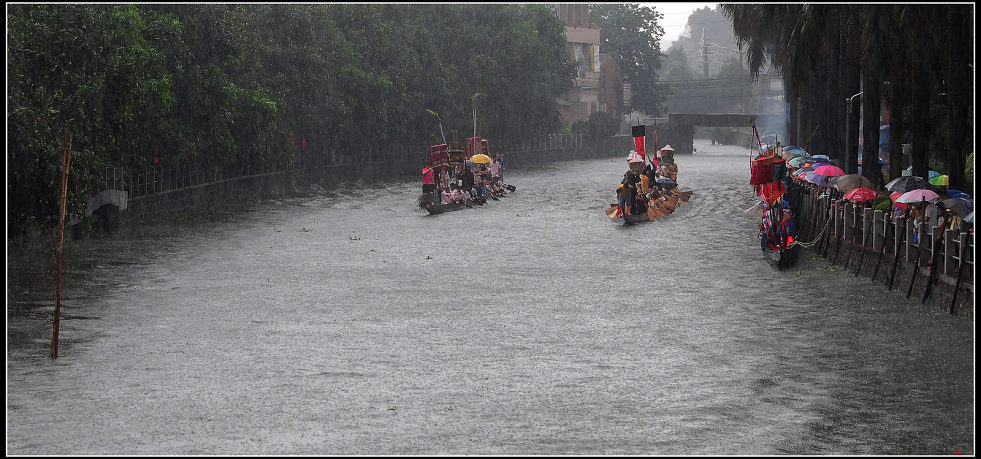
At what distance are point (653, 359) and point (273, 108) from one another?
29.2 m

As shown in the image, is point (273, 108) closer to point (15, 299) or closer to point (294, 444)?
point (15, 299)

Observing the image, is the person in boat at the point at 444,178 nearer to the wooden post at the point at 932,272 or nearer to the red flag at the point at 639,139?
the red flag at the point at 639,139

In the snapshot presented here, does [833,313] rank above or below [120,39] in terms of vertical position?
below

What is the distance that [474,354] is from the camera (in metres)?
19.0

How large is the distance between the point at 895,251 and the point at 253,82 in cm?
2861

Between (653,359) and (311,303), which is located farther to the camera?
(311,303)

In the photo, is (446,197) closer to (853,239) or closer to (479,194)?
(479,194)

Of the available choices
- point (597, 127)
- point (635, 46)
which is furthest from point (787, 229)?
point (635, 46)

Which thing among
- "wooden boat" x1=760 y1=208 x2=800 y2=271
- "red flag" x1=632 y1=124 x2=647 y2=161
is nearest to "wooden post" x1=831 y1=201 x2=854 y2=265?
"wooden boat" x1=760 y1=208 x2=800 y2=271

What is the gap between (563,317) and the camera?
2266 cm

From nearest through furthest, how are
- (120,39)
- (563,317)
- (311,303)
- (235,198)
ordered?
(563,317) < (311,303) < (120,39) < (235,198)

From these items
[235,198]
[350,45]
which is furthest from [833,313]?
[350,45]

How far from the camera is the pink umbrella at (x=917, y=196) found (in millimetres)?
23984

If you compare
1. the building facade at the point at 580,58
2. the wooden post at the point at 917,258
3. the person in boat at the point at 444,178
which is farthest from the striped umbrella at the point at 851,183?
the building facade at the point at 580,58
